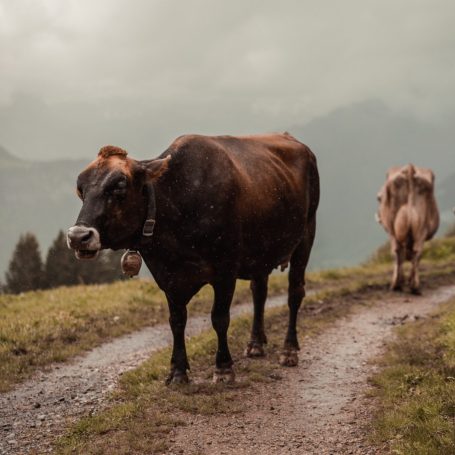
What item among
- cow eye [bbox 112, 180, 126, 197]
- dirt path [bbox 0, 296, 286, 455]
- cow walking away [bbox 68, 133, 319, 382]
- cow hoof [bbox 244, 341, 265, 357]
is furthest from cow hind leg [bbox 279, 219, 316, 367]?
cow eye [bbox 112, 180, 126, 197]

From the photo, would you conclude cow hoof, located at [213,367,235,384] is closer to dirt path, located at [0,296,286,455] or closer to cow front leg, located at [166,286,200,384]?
cow front leg, located at [166,286,200,384]

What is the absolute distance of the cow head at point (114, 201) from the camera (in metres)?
Result: 6.23

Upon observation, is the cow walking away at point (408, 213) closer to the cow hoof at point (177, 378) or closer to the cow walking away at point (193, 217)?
the cow walking away at point (193, 217)

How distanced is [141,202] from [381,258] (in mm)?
21738

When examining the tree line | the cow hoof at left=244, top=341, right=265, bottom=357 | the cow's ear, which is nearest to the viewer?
the cow's ear

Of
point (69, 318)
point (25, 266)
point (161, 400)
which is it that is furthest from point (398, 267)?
point (25, 266)

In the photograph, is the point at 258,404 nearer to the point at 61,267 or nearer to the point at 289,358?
the point at 289,358

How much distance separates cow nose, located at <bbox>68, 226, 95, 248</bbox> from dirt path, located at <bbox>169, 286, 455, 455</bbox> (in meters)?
2.16

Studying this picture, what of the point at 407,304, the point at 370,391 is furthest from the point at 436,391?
the point at 407,304

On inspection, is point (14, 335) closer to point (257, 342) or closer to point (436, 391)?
point (257, 342)

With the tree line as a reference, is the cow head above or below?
above

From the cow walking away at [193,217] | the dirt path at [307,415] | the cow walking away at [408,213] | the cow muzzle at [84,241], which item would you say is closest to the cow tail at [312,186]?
the cow walking away at [193,217]

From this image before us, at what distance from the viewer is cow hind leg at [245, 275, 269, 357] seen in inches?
359

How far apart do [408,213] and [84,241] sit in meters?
11.8
